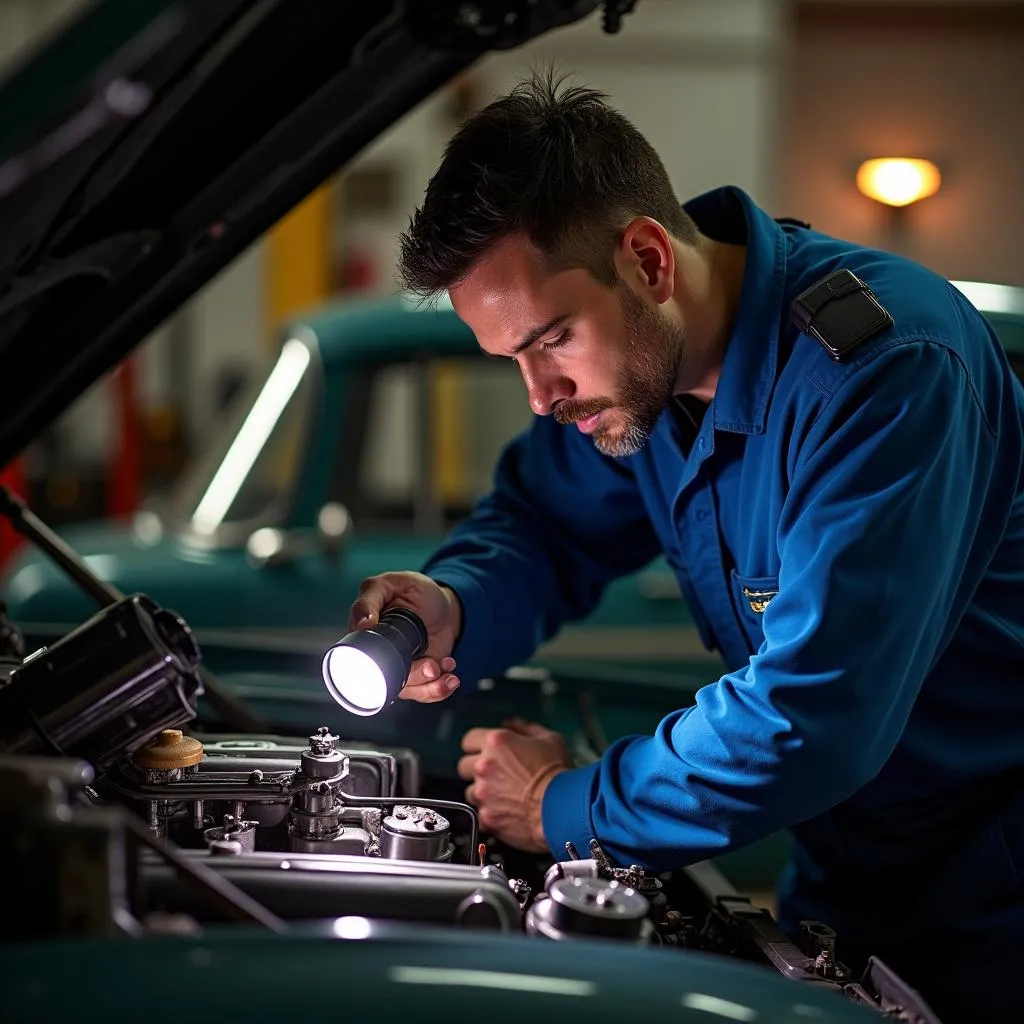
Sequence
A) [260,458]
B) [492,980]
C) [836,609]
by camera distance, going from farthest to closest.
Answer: [260,458] → [836,609] → [492,980]

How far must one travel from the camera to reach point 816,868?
1855 mm

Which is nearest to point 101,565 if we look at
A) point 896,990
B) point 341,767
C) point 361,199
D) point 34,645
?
point 34,645

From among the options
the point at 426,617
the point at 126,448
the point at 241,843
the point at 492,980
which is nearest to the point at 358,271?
the point at 126,448

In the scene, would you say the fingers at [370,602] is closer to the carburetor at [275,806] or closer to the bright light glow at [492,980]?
the carburetor at [275,806]

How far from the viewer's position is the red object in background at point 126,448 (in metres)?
6.69

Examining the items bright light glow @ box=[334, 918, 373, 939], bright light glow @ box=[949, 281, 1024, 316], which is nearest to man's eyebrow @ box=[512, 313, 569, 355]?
bright light glow @ box=[334, 918, 373, 939]

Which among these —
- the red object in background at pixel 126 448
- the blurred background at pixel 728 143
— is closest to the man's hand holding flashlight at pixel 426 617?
the red object in background at pixel 126 448

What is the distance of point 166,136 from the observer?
1347mm

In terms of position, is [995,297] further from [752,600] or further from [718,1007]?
[718,1007]

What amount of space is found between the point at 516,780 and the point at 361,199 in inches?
269

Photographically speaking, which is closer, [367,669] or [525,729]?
[367,669]

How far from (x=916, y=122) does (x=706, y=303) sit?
7145 mm

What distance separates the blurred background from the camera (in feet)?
25.1

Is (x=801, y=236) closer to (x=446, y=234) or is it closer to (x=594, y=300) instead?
(x=594, y=300)
